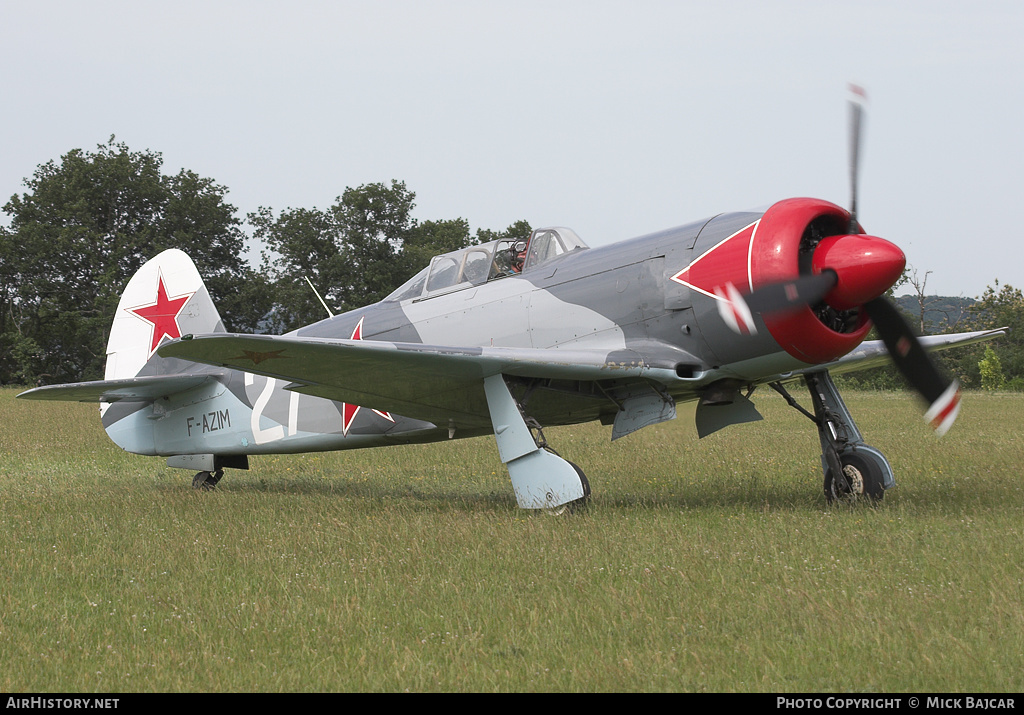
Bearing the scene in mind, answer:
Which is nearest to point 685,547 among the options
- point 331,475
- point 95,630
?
point 95,630

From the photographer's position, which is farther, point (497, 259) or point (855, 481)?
point (497, 259)

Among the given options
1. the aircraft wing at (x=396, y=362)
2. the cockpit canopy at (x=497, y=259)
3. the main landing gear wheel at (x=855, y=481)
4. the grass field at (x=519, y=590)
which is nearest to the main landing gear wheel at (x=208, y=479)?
the grass field at (x=519, y=590)

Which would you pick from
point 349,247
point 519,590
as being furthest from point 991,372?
point 519,590

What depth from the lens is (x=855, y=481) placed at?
7.93 m

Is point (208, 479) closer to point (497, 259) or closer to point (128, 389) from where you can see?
point (128, 389)

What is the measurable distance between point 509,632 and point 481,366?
3.42 metres

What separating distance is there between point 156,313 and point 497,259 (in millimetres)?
5375

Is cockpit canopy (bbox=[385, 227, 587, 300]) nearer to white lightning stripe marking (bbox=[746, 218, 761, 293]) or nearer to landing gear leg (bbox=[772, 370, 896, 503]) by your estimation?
white lightning stripe marking (bbox=[746, 218, 761, 293])

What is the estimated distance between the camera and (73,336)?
164ft

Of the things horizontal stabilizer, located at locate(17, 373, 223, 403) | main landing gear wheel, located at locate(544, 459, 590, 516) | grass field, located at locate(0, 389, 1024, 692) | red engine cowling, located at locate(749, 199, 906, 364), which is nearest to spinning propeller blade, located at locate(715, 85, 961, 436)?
red engine cowling, located at locate(749, 199, 906, 364)

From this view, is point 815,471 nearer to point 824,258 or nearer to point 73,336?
point 824,258

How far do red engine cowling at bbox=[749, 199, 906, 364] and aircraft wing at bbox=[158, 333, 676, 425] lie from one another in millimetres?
1051

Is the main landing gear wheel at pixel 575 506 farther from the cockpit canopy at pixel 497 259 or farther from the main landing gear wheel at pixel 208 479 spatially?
the main landing gear wheel at pixel 208 479

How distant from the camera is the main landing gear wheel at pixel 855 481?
7750 mm
